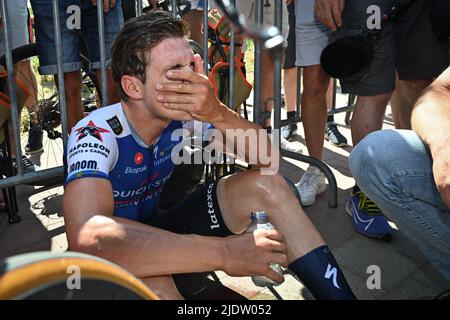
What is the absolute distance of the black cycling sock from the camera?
5.93 feet

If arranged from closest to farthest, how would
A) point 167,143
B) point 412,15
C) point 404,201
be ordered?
point 404,201, point 167,143, point 412,15

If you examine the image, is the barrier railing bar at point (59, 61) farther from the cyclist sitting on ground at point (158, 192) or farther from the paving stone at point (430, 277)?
the paving stone at point (430, 277)

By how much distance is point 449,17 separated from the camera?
2.78 meters

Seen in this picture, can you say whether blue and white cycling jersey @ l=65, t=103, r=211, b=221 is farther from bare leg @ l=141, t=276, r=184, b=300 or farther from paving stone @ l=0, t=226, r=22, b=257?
paving stone @ l=0, t=226, r=22, b=257

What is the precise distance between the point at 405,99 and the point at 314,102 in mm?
689

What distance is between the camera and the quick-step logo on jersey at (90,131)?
1778 mm

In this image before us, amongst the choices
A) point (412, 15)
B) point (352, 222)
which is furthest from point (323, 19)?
point (352, 222)

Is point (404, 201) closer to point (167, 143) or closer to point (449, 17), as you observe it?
point (167, 143)

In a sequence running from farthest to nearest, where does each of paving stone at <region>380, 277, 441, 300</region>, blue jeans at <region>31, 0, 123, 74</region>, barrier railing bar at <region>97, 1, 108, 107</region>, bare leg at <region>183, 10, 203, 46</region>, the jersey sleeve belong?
bare leg at <region>183, 10, 203, 46</region> → blue jeans at <region>31, 0, 123, 74</region> → barrier railing bar at <region>97, 1, 108, 107</region> → paving stone at <region>380, 277, 441, 300</region> → the jersey sleeve

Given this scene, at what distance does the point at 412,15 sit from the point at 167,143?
187cm

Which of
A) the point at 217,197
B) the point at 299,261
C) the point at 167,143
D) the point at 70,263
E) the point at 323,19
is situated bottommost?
the point at 299,261

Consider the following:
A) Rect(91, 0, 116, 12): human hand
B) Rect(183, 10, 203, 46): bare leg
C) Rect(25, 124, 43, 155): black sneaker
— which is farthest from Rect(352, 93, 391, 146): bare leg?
Rect(183, 10, 203, 46): bare leg

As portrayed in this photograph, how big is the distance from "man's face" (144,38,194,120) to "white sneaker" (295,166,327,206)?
1552 mm
